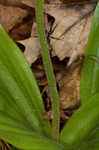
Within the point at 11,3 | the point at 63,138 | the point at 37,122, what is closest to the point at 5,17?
the point at 11,3

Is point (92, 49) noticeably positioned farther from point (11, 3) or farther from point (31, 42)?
point (11, 3)

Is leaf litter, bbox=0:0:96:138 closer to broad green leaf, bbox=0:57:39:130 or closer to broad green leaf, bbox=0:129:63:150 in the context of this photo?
broad green leaf, bbox=0:57:39:130

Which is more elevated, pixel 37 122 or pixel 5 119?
pixel 5 119

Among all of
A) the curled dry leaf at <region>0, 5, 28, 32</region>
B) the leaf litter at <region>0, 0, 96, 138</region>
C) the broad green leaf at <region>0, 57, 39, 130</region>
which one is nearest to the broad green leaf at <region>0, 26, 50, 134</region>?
the broad green leaf at <region>0, 57, 39, 130</region>

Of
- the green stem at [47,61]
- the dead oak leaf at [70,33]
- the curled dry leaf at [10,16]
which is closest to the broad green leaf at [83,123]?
the green stem at [47,61]

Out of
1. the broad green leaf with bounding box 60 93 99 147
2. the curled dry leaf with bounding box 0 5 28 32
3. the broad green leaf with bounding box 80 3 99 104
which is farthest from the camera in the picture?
the curled dry leaf with bounding box 0 5 28 32

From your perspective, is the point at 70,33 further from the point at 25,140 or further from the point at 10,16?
the point at 25,140

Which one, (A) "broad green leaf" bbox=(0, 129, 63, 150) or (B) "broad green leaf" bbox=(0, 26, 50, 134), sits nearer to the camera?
(A) "broad green leaf" bbox=(0, 129, 63, 150)
